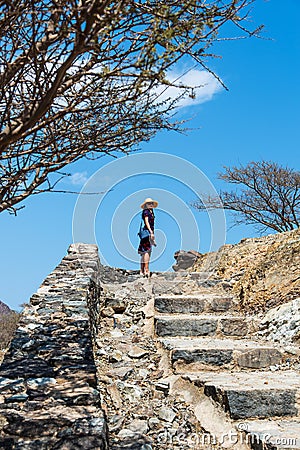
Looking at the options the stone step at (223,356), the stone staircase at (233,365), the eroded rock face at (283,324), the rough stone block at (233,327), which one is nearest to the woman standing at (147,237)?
the stone staircase at (233,365)

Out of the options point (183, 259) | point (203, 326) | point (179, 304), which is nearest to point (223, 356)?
point (203, 326)

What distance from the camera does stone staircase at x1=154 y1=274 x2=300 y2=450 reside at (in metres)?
3.74

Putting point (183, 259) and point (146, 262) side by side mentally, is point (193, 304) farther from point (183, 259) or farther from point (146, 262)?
point (183, 259)

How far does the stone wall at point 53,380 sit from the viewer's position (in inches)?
103

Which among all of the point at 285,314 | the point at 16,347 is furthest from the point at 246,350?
the point at 16,347

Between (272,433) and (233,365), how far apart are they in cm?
147

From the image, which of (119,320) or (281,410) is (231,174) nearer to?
(119,320)

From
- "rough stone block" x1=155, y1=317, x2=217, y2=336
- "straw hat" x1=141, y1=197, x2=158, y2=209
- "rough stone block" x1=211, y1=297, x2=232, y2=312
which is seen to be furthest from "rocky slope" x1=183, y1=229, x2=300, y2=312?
"straw hat" x1=141, y1=197, x2=158, y2=209

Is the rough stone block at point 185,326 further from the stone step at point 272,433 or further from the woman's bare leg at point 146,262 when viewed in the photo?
the woman's bare leg at point 146,262

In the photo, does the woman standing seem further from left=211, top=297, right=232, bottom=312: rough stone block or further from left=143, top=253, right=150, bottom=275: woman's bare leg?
left=211, top=297, right=232, bottom=312: rough stone block

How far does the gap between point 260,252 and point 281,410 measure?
4.45 meters

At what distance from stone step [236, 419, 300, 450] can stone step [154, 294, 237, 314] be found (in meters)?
2.53

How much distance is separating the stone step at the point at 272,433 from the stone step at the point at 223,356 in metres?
1.08

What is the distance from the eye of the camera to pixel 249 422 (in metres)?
3.81
